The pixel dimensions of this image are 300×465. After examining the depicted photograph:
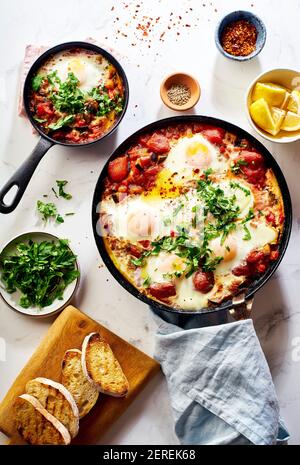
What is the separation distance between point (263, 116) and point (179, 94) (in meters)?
0.63

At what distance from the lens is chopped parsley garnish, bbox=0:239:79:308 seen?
473 centimetres

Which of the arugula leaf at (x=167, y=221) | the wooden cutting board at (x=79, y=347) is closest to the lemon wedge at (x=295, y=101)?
the arugula leaf at (x=167, y=221)

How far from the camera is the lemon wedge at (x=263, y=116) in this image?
4664 mm

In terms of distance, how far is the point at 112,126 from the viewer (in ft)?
15.6

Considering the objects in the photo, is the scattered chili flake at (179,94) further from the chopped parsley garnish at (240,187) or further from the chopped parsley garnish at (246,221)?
the chopped parsley garnish at (246,221)

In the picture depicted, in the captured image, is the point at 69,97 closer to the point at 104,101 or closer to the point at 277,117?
the point at 104,101

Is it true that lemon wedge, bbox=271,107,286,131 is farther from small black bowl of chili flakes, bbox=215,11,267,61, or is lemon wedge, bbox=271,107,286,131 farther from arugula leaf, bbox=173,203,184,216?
arugula leaf, bbox=173,203,184,216

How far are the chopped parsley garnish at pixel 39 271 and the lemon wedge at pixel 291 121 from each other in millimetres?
1758

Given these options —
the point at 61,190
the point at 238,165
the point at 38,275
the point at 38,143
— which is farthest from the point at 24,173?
the point at 238,165

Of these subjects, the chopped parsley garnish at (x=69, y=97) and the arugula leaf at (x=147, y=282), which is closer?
the arugula leaf at (x=147, y=282)

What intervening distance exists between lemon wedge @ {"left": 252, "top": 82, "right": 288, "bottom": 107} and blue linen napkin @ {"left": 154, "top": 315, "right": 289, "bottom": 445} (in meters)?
1.54

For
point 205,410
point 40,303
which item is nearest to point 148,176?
point 40,303

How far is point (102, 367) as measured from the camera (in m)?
4.63
